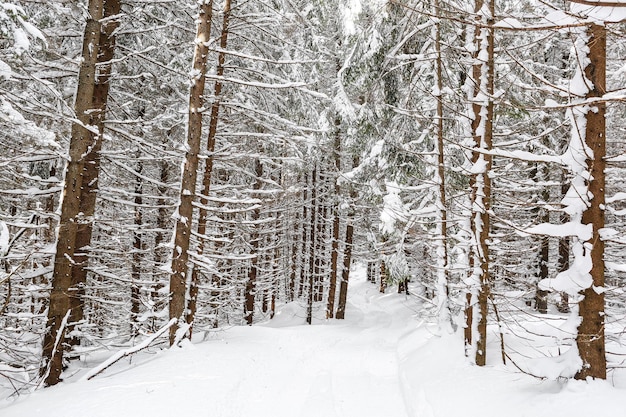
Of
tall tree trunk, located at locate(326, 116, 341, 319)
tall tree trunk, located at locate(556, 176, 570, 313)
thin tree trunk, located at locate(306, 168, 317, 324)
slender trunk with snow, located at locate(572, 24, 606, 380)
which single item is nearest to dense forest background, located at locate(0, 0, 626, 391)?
slender trunk with snow, located at locate(572, 24, 606, 380)

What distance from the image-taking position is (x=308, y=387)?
7.91 meters

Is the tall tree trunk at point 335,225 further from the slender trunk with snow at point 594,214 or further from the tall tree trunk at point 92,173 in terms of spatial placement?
the slender trunk with snow at point 594,214

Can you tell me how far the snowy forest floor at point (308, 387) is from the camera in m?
4.64

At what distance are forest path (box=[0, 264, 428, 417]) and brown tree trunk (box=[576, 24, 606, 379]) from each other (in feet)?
8.98

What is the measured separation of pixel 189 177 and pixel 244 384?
4.17m

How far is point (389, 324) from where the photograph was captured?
20844 millimetres

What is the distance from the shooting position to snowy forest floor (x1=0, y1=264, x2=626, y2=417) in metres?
4.64

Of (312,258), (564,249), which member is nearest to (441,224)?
(564,249)

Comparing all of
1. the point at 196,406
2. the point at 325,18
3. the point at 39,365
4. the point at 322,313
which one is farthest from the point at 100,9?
the point at 322,313

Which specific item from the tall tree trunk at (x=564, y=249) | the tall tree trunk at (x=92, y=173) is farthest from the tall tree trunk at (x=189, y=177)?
the tall tree trunk at (x=564, y=249)

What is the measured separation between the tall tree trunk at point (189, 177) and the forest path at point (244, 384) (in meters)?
1.08

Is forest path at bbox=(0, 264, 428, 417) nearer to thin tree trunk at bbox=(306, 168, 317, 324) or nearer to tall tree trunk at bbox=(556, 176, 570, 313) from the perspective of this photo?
tall tree trunk at bbox=(556, 176, 570, 313)

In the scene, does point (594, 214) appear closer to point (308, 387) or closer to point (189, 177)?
point (308, 387)

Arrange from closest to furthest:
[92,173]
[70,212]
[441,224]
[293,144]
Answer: [70,212]
[92,173]
[293,144]
[441,224]
